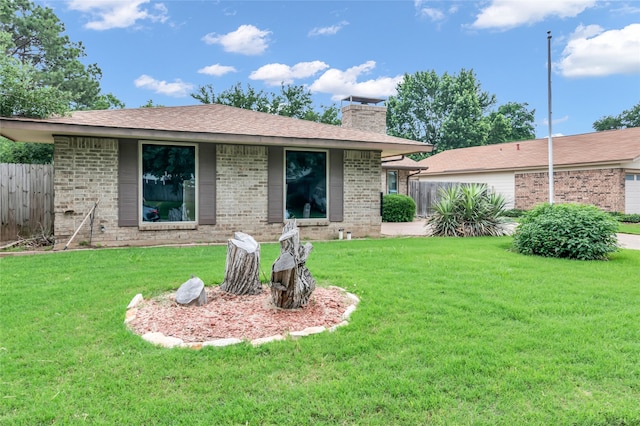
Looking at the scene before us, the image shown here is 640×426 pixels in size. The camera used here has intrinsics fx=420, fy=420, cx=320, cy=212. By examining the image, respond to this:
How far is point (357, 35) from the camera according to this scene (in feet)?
70.0

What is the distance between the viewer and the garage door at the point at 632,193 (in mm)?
17766

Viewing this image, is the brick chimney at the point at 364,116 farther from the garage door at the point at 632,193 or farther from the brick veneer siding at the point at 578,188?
the garage door at the point at 632,193

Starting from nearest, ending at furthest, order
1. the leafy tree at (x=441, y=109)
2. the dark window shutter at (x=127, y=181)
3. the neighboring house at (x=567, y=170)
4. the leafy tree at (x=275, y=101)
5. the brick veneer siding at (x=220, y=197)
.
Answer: the brick veneer siding at (x=220, y=197)
the dark window shutter at (x=127, y=181)
the neighboring house at (x=567, y=170)
the leafy tree at (x=275, y=101)
the leafy tree at (x=441, y=109)

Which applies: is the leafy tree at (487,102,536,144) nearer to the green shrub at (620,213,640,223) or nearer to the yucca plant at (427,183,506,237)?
the green shrub at (620,213,640,223)

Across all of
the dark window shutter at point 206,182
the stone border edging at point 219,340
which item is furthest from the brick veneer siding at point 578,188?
the stone border edging at point 219,340

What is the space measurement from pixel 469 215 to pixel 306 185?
4592 millimetres

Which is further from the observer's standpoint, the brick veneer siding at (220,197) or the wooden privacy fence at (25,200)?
the wooden privacy fence at (25,200)

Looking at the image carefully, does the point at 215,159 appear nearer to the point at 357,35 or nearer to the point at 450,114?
the point at 357,35

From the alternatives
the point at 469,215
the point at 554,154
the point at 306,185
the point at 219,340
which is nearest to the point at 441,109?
the point at 554,154

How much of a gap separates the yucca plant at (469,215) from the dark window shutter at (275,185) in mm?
4489

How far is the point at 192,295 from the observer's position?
4363 millimetres

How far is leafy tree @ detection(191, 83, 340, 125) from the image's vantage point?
2878 centimetres

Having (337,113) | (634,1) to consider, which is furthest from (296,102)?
(634,1)

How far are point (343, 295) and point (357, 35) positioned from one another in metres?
19.4
